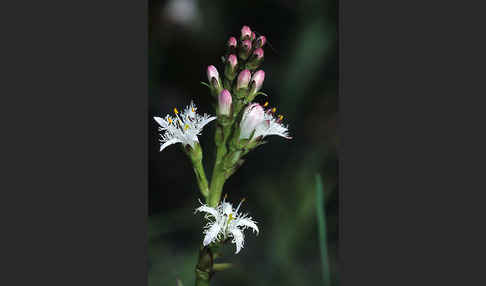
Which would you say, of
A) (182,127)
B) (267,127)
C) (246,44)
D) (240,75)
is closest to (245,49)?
(246,44)

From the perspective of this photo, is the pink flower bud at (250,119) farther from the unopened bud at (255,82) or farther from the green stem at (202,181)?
the green stem at (202,181)

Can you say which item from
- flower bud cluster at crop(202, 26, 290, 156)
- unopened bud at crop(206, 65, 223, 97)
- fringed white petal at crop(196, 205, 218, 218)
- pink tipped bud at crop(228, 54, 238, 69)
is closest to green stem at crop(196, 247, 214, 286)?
fringed white petal at crop(196, 205, 218, 218)

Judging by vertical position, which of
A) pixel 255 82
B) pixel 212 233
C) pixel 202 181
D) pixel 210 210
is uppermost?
pixel 255 82

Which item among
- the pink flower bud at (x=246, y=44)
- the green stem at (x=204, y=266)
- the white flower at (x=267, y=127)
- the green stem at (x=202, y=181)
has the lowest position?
the green stem at (x=204, y=266)

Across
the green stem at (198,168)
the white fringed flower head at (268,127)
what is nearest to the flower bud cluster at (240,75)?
the white fringed flower head at (268,127)

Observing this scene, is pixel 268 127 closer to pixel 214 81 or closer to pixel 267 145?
pixel 214 81

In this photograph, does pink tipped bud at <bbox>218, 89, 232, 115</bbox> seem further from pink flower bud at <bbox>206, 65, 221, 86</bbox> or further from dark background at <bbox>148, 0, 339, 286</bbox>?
dark background at <bbox>148, 0, 339, 286</bbox>
